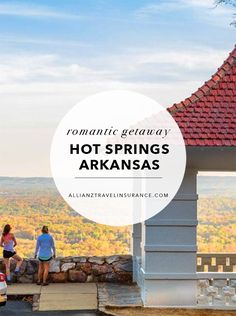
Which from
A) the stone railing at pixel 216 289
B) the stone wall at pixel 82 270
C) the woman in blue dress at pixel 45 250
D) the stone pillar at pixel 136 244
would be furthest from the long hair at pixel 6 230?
the stone railing at pixel 216 289

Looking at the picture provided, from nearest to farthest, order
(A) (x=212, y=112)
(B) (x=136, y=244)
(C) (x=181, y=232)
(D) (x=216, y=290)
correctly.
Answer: (A) (x=212, y=112) → (C) (x=181, y=232) → (D) (x=216, y=290) → (B) (x=136, y=244)

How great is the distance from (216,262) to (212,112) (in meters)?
4.34

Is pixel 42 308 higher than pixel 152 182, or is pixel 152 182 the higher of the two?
pixel 152 182

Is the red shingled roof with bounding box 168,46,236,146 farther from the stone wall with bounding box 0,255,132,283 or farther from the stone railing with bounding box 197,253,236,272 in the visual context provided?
the stone wall with bounding box 0,255,132,283

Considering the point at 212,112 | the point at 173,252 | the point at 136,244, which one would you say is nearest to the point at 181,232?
the point at 173,252

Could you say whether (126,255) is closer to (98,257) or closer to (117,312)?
(98,257)

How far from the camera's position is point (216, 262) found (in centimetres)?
2305

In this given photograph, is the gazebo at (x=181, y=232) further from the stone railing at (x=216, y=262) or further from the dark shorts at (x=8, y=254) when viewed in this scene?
the dark shorts at (x=8, y=254)

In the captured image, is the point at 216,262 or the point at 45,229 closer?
the point at 216,262

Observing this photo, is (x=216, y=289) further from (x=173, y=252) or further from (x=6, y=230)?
(x=6, y=230)

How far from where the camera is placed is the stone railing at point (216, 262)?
906 inches

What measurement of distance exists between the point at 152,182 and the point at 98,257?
15.3 feet

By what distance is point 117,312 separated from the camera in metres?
19.9

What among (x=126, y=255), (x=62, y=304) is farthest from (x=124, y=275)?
(x=62, y=304)
